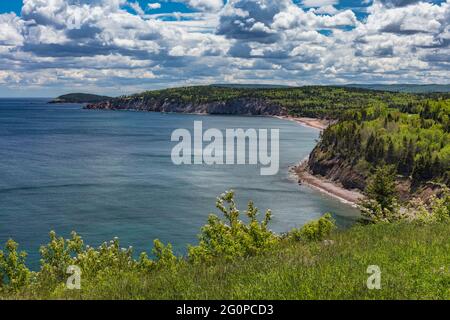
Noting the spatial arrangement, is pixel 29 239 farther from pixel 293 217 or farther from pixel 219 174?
pixel 219 174

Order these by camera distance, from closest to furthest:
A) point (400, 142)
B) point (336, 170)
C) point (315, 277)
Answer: point (315, 277), point (400, 142), point (336, 170)

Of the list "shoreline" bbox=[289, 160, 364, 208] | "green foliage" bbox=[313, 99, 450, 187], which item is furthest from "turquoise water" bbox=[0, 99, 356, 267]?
"green foliage" bbox=[313, 99, 450, 187]

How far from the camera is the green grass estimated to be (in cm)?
1247

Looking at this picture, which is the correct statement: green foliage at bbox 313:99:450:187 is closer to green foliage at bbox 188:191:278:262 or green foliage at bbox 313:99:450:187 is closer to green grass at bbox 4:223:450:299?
green foliage at bbox 188:191:278:262

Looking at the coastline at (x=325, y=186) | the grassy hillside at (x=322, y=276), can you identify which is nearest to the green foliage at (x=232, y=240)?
the grassy hillside at (x=322, y=276)

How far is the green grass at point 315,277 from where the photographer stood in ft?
40.9

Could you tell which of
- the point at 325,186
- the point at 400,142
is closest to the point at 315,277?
the point at 325,186

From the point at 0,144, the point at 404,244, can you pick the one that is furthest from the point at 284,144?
the point at 404,244

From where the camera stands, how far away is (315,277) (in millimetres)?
13562

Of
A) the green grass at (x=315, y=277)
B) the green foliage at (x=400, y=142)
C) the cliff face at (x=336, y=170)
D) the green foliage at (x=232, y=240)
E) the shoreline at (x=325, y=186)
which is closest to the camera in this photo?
the green grass at (x=315, y=277)

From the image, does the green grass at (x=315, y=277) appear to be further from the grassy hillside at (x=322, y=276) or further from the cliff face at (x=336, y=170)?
the cliff face at (x=336, y=170)

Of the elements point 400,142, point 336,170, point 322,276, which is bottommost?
point 336,170

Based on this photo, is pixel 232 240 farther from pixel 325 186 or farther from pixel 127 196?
pixel 325 186

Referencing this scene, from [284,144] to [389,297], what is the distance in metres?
177
